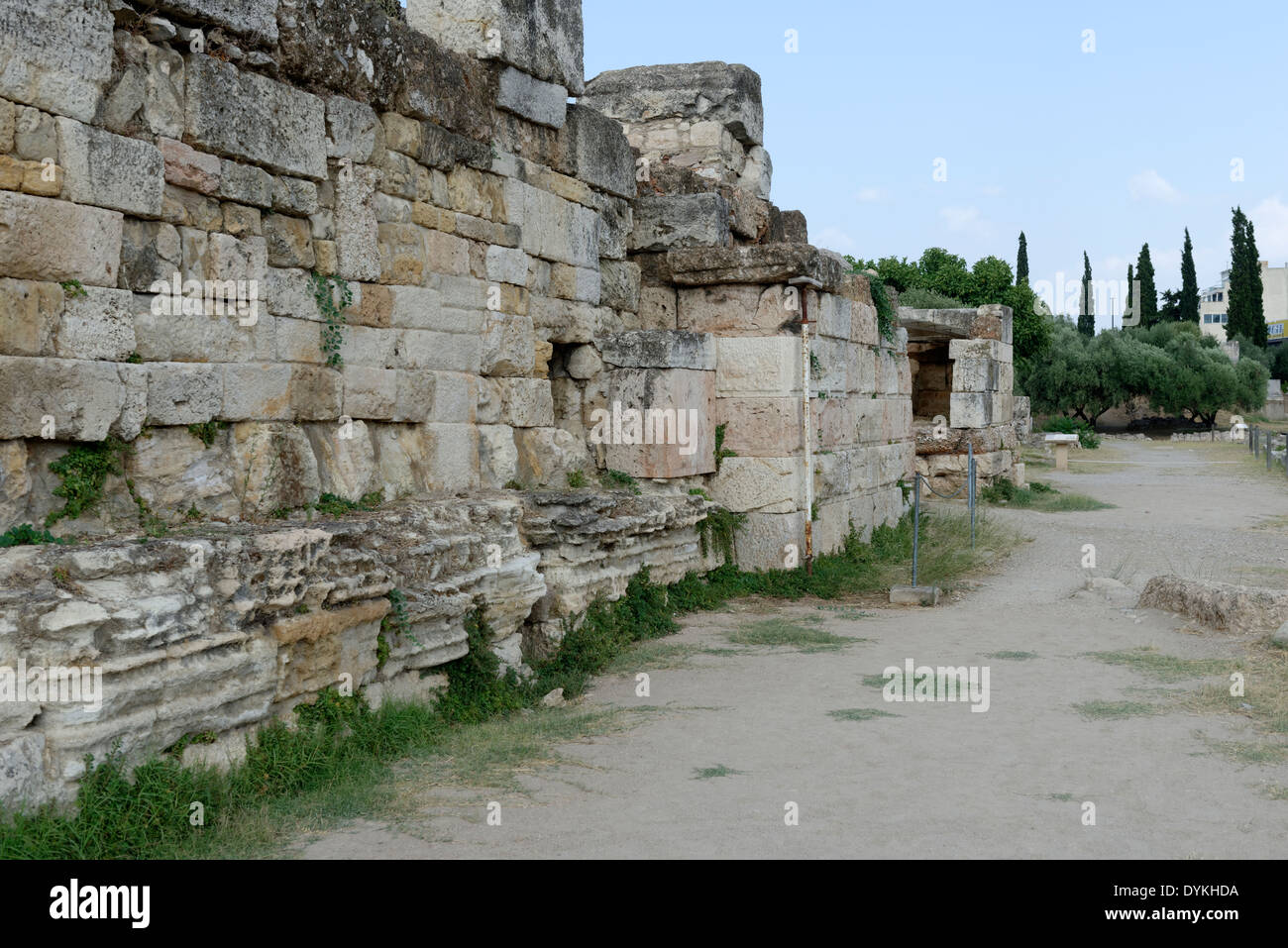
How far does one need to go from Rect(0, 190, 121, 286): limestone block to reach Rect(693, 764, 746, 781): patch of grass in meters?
3.37

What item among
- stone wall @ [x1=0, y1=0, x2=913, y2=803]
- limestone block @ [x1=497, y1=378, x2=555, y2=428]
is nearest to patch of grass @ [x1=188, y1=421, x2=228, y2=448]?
stone wall @ [x1=0, y1=0, x2=913, y2=803]

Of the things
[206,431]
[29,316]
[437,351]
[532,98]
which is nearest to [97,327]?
[29,316]

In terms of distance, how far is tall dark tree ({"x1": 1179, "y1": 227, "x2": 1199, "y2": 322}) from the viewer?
180ft

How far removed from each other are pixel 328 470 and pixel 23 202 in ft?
7.04

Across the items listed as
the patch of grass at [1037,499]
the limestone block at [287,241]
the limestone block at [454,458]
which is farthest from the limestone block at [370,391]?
the patch of grass at [1037,499]

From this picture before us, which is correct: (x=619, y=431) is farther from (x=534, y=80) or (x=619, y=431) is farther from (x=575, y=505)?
(x=534, y=80)

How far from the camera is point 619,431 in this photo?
925 centimetres

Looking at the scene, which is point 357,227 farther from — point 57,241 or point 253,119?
point 57,241

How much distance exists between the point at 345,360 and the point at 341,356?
42 mm

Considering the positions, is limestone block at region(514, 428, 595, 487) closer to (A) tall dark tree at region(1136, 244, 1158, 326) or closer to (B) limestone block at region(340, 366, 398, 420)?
(B) limestone block at region(340, 366, 398, 420)

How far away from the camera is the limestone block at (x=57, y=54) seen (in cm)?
457

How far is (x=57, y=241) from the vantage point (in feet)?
15.6
